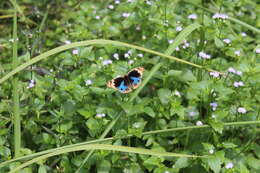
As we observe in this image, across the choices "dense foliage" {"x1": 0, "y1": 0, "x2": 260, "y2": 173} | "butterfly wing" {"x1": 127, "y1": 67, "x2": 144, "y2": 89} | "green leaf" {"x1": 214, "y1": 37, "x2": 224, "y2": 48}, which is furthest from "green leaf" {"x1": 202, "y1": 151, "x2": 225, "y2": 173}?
"green leaf" {"x1": 214, "y1": 37, "x2": 224, "y2": 48}

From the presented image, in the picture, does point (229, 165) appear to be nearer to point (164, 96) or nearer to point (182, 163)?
point (182, 163)

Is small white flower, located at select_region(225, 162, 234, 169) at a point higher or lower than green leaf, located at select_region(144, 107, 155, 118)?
lower

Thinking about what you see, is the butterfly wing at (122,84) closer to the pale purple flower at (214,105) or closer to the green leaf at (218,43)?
the pale purple flower at (214,105)

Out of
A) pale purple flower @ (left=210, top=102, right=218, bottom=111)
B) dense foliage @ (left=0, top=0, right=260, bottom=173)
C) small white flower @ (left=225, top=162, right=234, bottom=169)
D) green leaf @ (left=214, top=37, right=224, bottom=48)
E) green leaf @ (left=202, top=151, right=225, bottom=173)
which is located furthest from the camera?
green leaf @ (left=214, top=37, right=224, bottom=48)

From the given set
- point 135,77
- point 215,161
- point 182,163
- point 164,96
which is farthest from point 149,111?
point 215,161

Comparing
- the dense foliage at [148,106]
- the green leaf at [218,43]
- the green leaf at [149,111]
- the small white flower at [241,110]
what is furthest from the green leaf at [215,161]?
the green leaf at [218,43]

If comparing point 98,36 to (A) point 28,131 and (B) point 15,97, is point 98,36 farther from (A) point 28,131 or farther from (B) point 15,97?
(B) point 15,97

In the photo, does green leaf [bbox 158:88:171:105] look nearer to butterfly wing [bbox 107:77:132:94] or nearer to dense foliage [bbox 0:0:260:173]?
dense foliage [bbox 0:0:260:173]

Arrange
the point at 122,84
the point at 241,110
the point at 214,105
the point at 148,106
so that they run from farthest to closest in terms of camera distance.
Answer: the point at 148,106 < the point at 214,105 < the point at 241,110 < the point at 122,84
